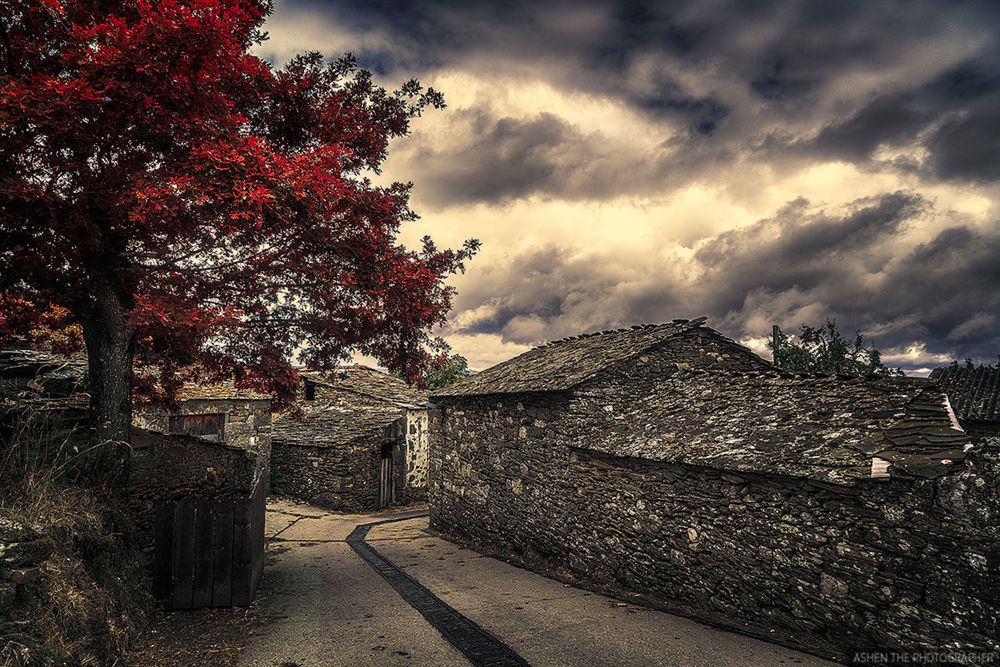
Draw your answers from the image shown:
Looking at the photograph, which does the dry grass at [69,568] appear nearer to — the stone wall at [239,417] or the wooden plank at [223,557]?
the wooden plank at [223,557]

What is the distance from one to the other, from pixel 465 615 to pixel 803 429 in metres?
5.21

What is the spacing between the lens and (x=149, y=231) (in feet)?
22.5

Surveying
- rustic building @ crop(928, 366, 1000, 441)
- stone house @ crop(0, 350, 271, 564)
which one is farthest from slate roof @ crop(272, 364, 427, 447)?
rustic building @ crop(928, 366, 1000, 441)

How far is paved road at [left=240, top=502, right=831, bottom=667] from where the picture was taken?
5.79m

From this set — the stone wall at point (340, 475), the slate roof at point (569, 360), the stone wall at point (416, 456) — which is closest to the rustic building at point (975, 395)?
the slate roof at point (569, 360)

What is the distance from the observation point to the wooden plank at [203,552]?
715cm

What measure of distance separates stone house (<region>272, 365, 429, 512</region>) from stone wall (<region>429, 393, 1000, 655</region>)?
352 inches

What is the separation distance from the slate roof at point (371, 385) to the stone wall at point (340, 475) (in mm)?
3346

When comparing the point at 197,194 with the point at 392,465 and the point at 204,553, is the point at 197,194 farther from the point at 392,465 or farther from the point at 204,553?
the point at 392,465

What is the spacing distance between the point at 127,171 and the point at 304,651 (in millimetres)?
6094

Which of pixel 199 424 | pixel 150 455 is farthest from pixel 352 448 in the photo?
pixel 150 455

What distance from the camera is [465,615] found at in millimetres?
7426

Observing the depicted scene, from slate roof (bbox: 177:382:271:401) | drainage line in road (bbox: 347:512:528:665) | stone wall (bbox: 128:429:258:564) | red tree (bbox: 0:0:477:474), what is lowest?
drainage line in road (bbox: 347:512:528:665)

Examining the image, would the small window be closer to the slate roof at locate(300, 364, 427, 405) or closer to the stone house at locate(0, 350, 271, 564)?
the slate roof at locate(300, 364, 427, 405)
